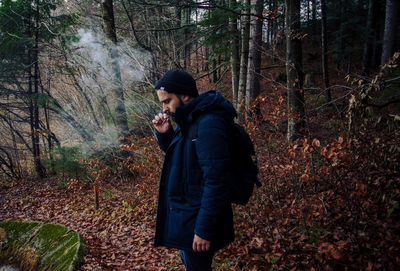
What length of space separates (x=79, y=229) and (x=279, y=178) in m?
5.19

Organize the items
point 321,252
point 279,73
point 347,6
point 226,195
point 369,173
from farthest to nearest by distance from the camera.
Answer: point 347,6 < point 279,73 < point 369,173 < point 321,252 < point 226,195

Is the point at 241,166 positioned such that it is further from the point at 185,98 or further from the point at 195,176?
the point at 185,98

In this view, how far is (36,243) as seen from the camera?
4953mm

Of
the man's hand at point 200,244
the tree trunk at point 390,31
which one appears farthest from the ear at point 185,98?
the tree trunk at point 390,31

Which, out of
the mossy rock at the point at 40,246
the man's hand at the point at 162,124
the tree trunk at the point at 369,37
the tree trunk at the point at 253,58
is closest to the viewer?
the man's hand at the point at 162,124

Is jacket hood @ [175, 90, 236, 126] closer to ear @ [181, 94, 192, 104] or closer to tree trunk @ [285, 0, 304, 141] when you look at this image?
ear @ [181, 94, 192, 104]

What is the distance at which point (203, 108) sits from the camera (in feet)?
6.15

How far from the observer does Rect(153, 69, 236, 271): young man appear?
1.75 m

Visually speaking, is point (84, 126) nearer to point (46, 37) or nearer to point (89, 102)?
point (89, 102)

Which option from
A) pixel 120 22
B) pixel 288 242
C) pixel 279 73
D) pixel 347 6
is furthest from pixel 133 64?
pixel 347 6

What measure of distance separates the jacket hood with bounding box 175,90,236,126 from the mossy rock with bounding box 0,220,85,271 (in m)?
3.16

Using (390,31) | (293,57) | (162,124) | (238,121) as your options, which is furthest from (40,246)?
(390,31)

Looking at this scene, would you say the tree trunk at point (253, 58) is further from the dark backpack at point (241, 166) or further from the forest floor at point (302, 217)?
the dark backpack at point (241, 166)

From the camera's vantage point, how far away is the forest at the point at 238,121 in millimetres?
3131
